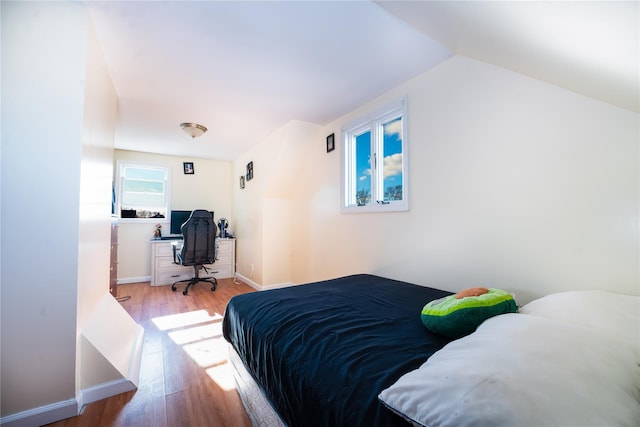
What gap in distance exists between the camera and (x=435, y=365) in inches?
26.9

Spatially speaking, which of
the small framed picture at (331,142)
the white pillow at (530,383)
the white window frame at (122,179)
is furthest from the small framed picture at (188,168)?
the white pillow at (530,383)

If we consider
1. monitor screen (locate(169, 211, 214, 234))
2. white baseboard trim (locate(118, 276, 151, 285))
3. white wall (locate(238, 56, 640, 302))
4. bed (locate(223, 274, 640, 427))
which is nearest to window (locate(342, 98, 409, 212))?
white wall (locate(238, 56, 640, 302))

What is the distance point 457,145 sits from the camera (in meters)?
1.92

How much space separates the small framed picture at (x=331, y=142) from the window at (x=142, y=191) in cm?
346

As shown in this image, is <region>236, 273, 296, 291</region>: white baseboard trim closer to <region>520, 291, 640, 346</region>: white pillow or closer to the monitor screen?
the monitor screen

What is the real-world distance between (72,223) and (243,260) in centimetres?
337

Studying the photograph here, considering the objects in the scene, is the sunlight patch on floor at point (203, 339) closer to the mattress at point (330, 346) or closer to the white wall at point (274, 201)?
the mattress at point (330, 346)

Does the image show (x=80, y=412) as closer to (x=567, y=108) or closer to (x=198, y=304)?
(x=198, y=304)

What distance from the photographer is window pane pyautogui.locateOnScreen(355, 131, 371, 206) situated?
110 inches

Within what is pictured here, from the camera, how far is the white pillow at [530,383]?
0.47 metres

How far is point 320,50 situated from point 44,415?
274cm

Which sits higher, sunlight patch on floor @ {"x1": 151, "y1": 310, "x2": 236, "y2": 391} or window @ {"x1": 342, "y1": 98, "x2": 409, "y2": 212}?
window @ {"x1": 342, "y1": 98, "x2": 409, "y2": 212}

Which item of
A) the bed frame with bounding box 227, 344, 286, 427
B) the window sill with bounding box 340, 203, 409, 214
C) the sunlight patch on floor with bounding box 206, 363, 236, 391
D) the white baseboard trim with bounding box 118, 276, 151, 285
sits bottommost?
the sunlight patch on floor with bounding box 206, 363, 236, 391

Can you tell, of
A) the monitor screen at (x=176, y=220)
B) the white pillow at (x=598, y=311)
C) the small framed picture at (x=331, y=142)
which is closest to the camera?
the white pillow at (x=598, y=311)
